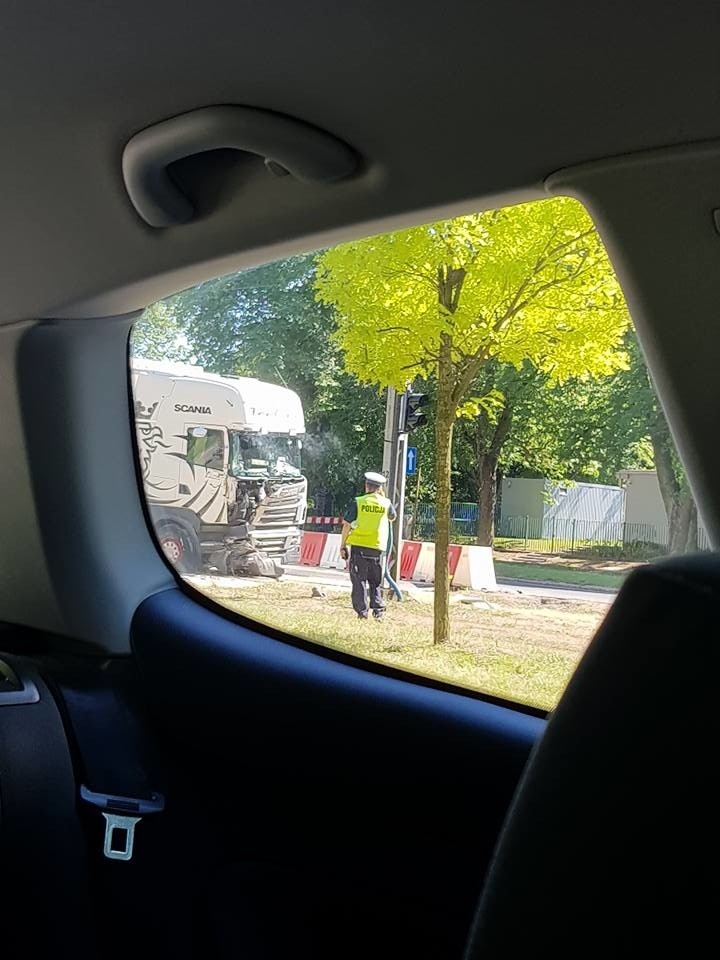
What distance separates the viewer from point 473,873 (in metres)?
1.88

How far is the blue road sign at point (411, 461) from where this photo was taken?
221cm

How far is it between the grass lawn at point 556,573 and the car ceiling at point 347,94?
0.72 meters

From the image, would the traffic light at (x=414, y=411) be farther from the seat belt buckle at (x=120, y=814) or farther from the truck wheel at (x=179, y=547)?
the seat belt buckle at (x=120, y=814)

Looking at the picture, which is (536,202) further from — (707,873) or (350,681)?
(707,873)

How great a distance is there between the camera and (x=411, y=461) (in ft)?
7.26

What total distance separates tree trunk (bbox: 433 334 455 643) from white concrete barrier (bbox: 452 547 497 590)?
0.03 metres

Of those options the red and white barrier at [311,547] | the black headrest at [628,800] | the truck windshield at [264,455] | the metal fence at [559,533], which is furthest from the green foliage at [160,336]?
the black headrest at [628,800]

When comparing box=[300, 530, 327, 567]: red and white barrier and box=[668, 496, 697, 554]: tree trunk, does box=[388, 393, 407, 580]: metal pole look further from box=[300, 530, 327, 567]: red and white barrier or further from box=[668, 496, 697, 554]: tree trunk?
box=[668, 496, 697, 554]: tree trunk

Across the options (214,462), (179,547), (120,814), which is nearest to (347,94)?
(214,462)

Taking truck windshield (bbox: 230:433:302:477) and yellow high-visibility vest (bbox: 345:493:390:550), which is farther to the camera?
truck windshield (bbox: 230:433:302:477)

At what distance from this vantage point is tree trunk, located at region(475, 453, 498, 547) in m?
2.07

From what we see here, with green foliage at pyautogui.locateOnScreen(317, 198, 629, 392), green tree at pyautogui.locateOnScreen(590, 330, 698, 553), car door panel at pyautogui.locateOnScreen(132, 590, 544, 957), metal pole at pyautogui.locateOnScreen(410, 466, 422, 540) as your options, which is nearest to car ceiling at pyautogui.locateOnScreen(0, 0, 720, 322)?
green foliage at pyautogui.locateOnScreen(317, 198, 629, 392)

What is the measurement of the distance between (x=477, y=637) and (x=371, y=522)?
0.36 metres

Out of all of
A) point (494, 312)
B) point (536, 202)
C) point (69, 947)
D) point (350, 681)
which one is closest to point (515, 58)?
point (536, 202)
